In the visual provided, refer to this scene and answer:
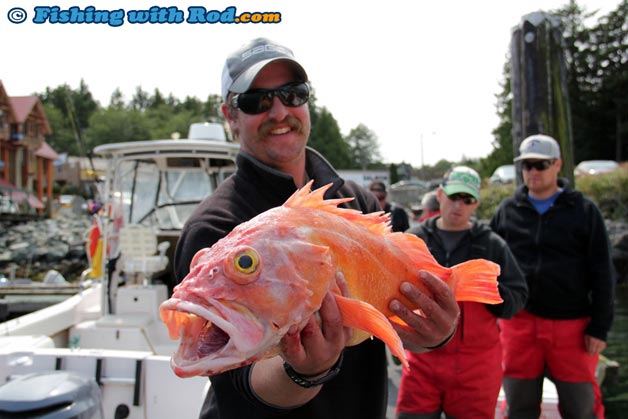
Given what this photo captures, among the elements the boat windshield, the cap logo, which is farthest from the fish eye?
the boat windshield

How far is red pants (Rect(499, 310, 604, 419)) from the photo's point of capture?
396cm

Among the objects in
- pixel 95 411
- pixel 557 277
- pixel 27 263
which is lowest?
pixel 27 263

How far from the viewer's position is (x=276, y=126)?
211cm

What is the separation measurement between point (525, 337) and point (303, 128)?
10.4 ft

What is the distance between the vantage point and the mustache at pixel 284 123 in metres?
2.10

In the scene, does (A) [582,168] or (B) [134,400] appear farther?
(A) [582,168]

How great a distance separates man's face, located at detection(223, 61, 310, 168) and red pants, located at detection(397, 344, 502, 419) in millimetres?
2192

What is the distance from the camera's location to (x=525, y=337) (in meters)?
4.15

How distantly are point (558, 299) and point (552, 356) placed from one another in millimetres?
491

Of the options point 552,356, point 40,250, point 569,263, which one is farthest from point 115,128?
point 552,356

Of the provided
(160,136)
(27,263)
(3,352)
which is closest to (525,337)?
(3,352)

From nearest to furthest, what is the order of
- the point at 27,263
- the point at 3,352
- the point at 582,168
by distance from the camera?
the point at 3,352, the point at 27,263, the point at 582,168

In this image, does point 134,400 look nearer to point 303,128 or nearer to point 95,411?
point 95,411

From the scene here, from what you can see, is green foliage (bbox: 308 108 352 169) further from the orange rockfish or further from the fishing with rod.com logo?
the orange rockfish
